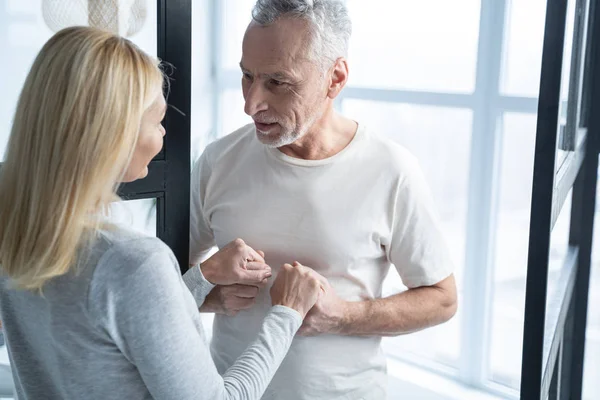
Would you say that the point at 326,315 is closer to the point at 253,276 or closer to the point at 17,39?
the point at 253,276

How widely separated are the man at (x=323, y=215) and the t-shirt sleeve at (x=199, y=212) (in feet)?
0.26

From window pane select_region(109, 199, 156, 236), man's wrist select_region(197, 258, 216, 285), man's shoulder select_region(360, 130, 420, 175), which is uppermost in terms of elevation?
man's shoulder select_region(360, 130, 420, 175)

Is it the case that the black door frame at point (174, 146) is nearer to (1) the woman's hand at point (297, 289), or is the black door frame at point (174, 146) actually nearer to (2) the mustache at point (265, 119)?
(2) the mustache at point (265, 119)

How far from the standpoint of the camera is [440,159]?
338cm

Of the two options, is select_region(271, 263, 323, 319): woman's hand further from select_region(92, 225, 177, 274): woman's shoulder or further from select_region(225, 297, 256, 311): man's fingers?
select_region(92, 225, 177, 274): woman's shoulder

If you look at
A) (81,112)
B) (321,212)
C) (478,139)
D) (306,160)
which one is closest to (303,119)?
(306,160)

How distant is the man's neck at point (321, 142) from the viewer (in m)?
1.53

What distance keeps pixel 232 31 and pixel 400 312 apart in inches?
129

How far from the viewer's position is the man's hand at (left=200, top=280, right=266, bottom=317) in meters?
1.47

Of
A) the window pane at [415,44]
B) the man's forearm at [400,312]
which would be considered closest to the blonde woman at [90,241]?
the man's forearm at [400,312]

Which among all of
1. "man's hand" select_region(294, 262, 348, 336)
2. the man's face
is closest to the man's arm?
"man's hand" select_region(294, 262, 348, 336)

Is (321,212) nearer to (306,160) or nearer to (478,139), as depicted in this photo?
(306,160)

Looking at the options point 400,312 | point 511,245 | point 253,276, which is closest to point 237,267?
point 253,276

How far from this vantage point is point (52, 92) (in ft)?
3.01
